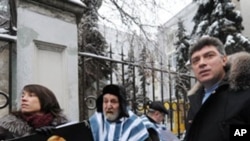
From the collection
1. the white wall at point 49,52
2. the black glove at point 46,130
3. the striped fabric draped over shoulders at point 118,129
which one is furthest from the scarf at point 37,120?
the white wall at point 49,52

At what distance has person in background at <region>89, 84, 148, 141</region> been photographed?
369 cm

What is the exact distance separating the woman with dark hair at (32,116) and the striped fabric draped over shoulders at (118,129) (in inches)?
16.0

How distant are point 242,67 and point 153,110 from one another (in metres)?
3.70

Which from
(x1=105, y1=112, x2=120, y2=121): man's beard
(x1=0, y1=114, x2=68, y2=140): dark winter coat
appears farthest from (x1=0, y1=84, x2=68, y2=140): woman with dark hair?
(x1=105, y1=112, x2=120, y2=121): man's beard

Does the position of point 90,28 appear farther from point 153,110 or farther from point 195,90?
point 195,90

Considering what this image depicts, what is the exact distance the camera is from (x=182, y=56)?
2050 centimetres

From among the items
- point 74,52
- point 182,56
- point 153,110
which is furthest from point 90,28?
point 182,56

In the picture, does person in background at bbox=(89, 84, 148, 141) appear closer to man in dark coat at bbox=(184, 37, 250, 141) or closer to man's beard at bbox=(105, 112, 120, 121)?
man's beard at bbox=(105, 112, 120, 121)

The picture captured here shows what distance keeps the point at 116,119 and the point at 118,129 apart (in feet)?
0.31

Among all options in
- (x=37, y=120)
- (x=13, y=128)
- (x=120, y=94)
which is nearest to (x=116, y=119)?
(x=120, y=94)

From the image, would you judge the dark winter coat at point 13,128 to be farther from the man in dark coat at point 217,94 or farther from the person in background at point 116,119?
the man in dark coat at point 217,94

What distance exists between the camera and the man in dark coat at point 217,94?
7.59ft

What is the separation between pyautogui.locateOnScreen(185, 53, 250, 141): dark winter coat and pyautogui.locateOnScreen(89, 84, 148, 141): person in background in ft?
4.12

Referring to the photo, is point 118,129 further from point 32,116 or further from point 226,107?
point 226,107
